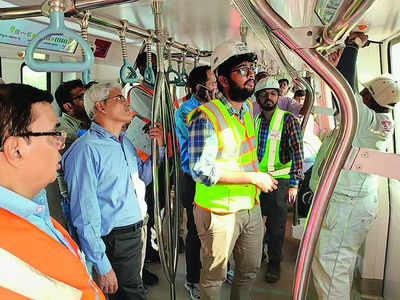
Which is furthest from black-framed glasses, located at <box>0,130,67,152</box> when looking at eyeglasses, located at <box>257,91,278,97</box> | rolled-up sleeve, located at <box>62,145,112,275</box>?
eyeglasses, located at <box>257,91,278,97</box>

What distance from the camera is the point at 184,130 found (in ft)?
8.76

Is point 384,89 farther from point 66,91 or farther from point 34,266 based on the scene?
point 66,91

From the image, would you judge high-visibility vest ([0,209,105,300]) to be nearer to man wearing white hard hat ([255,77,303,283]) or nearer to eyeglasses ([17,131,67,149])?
eyeglasses ([17,131,67,149])

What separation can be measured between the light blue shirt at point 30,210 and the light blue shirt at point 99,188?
58cm

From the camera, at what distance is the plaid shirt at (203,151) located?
1724 mm

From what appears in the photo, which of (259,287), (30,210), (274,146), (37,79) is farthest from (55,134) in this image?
(37,79)

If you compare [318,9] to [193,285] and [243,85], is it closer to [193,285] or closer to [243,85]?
[243,85]

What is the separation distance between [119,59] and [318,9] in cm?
314

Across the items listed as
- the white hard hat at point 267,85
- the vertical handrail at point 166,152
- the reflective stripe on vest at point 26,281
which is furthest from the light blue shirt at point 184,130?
the reflective stripe on vest at point 26,281

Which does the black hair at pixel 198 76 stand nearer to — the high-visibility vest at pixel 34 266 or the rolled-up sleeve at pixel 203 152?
the rolled-up sleeve at pixel 203 152

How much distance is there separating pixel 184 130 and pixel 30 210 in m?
1.81

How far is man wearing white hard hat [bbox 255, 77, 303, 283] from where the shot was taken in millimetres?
2807

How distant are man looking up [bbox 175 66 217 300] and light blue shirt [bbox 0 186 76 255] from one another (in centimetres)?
160

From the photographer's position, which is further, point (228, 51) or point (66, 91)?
point (66, 91)
